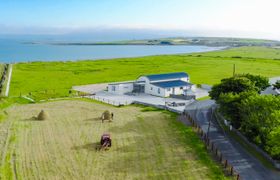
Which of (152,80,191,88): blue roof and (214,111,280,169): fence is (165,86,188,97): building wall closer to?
(152,80,191,88): blue roof

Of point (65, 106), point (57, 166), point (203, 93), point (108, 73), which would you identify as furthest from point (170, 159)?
point (108, 73)

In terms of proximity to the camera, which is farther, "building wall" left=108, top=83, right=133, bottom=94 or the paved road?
"building wall" left=108, top=83, right=133, bottom=94

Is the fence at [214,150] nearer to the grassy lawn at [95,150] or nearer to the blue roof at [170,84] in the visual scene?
the grassy lawn at [95,150]

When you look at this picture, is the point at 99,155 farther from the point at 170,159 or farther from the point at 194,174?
the point at 194,174

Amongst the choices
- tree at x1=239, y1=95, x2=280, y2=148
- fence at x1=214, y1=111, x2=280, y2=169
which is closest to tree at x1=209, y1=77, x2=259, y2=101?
fence at x1=214, y1=111, x2=280, y2=169

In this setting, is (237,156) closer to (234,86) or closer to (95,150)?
(95,150)

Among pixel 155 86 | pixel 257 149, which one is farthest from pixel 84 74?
pixel 257 149
